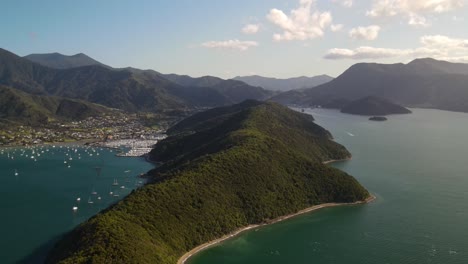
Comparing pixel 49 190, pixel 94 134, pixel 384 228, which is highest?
pixel 94 134

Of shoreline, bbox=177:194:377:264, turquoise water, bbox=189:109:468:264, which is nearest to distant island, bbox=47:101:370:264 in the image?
shoreline, bbox=177:194:377:264

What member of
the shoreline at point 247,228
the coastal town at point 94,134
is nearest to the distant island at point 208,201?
the shoreline at point 247,228

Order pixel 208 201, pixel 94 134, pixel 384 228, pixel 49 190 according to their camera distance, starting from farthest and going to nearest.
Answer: pixel 94 134 → pixel 49 190 → pixel 384 228 → pixel 208 201

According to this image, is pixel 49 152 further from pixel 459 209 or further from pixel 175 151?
pixel 459 209

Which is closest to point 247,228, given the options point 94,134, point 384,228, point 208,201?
point 208,201

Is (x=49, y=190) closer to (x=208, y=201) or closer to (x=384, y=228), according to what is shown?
(x=208, y=201)

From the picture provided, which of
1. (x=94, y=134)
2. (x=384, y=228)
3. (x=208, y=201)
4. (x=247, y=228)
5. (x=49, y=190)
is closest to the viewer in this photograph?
(x=208, y=201)

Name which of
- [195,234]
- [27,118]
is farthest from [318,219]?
[27,118]
